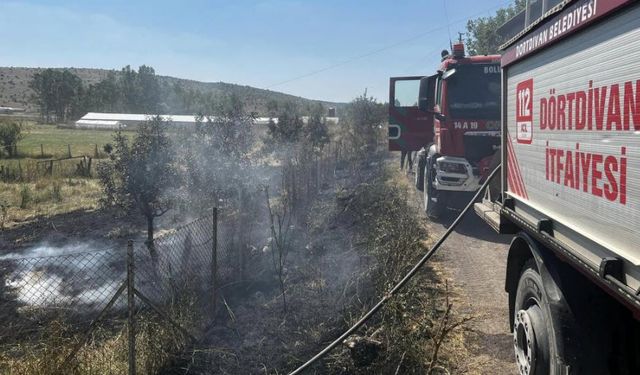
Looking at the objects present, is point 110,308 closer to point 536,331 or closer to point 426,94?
point 536,331

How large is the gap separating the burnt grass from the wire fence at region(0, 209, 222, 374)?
30 cm

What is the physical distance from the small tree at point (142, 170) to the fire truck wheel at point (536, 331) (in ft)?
20.6

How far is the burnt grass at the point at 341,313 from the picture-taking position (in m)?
4.24

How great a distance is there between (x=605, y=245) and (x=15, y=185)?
760 inches

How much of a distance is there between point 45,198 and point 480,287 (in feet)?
45.9

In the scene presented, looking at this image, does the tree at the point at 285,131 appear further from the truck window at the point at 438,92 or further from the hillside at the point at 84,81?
the hillside at the point at 84,81

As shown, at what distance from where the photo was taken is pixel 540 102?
330cm

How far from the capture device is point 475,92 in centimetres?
838

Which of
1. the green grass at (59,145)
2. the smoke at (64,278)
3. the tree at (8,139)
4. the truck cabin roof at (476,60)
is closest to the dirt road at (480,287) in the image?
the truck cabin roof at (476,60)

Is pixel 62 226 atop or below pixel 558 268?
below

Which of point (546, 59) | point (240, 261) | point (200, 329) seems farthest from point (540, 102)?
point (240, 261)

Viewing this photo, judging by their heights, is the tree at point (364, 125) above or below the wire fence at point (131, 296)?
above

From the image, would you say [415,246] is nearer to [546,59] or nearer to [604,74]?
[546,59]

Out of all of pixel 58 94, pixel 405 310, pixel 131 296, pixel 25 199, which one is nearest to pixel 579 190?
pixel 405 310
